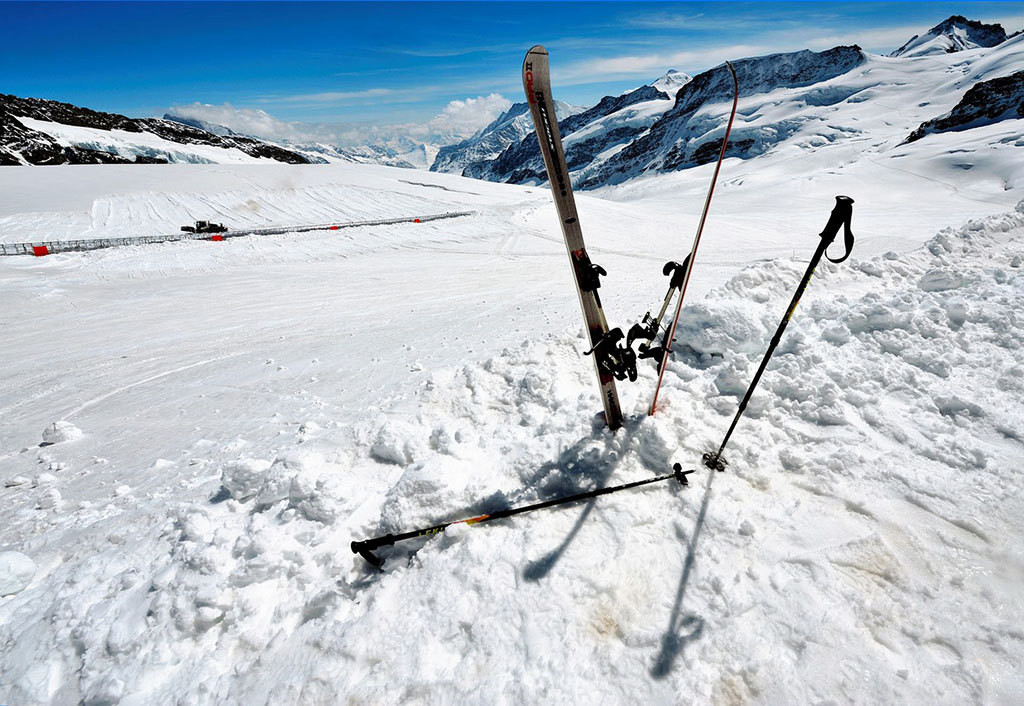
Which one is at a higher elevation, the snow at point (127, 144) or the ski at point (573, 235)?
the snow at point (127, 144)

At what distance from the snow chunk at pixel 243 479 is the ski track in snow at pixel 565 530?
2cm

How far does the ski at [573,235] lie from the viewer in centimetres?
372

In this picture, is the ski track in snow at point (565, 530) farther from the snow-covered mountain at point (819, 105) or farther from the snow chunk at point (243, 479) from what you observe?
the snow-covered mountain at point (819, 105)

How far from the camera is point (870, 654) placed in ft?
8.55

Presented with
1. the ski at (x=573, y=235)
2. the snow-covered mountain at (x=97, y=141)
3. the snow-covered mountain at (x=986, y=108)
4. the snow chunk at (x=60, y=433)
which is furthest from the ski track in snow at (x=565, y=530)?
the snow-covered mountain at (x=986, y=108)

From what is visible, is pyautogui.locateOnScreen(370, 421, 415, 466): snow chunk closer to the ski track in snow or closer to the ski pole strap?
the ski track in snow

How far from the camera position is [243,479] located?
4156 mm

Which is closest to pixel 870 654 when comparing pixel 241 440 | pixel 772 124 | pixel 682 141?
pixel 241 440

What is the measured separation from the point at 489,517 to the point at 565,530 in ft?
1.93

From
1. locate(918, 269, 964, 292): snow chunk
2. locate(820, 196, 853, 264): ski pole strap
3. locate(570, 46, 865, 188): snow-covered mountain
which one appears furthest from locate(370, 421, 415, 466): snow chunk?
locate(570, 46, 865, 188): snow-covered mountain

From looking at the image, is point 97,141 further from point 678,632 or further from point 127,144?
point 678,632

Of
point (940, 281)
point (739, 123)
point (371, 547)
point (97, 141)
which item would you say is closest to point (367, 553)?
point (371, 547)

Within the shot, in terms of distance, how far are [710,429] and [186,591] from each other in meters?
4.41

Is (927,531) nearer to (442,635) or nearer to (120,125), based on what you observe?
(442,635)
